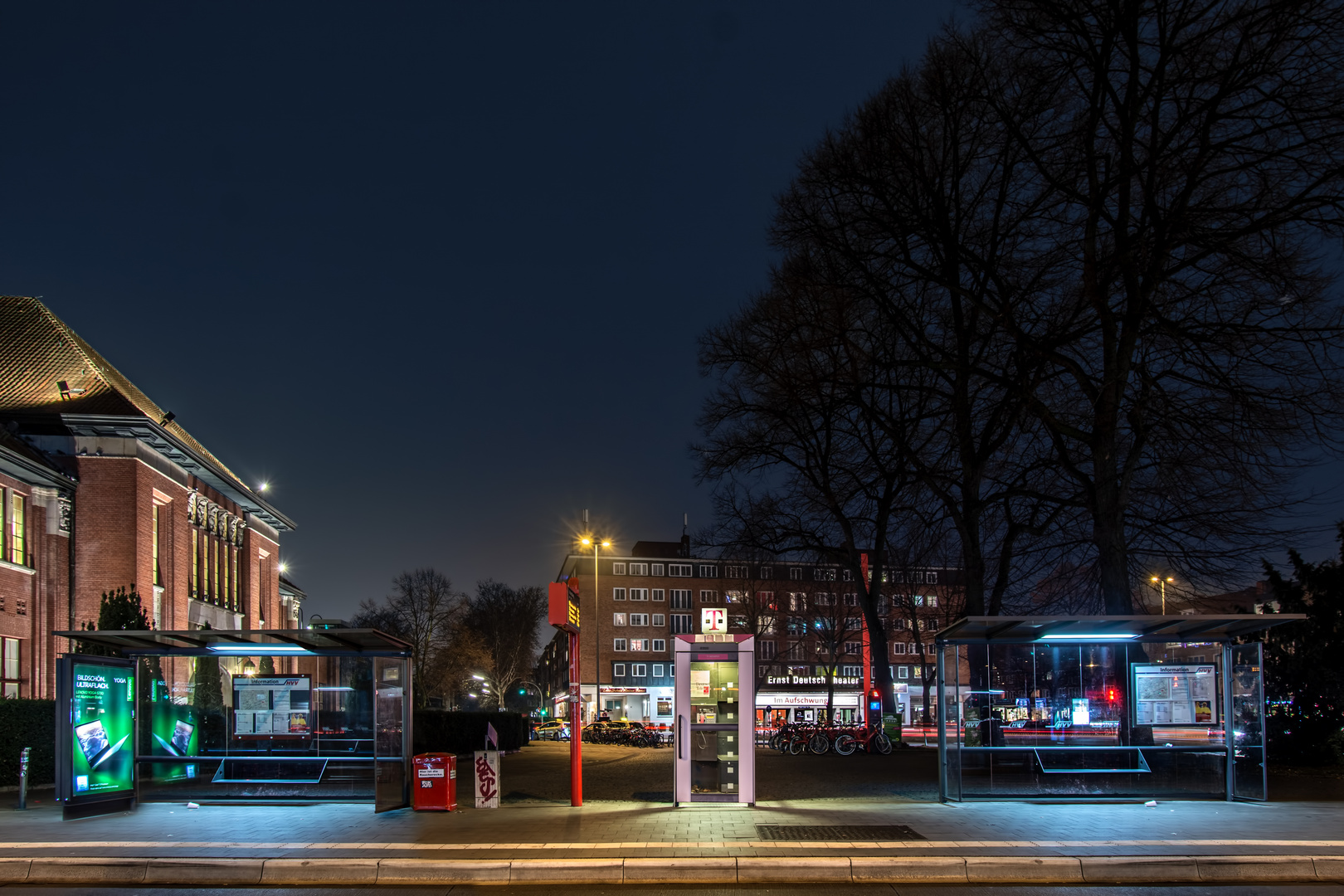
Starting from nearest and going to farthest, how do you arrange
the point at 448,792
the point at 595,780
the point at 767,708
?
the point at 448,792
the point at 595,780
the point at 767,708

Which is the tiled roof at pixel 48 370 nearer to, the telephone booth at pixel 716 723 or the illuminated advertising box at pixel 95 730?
the illuminated advertising box at pixel 95 730

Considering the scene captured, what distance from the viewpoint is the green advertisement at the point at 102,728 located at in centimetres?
1585

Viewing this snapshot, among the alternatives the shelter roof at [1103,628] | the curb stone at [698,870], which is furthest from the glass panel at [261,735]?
the shelter roof at [1103,628]

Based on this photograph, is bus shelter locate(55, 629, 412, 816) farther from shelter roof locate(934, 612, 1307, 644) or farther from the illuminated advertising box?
shelter roof locate(934, 612, 1307, 644)

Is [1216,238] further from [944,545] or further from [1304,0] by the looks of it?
[944,545]

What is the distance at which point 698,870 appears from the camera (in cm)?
1139

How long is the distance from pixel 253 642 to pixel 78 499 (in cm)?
2191

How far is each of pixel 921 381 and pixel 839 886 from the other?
19.5 metres

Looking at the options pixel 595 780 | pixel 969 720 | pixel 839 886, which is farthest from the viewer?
pixel 595 780

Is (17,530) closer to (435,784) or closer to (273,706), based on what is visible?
(273,706)

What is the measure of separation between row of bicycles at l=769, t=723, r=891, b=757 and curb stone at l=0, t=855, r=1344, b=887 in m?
22.6

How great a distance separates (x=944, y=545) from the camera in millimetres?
32000

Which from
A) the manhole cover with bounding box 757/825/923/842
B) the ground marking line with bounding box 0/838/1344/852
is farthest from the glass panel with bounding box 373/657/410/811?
the manhole cover with bounding box 757/825/923/842

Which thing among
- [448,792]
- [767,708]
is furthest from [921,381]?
[767,708]
